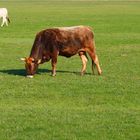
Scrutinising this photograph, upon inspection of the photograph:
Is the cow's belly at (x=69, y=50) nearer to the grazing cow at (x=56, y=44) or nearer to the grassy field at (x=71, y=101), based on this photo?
the grazing cow at (x=56, y=44)

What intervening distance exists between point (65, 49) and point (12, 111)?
6062 millimetres

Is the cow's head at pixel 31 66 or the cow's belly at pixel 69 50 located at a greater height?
the cow's belly at pixel 69 50

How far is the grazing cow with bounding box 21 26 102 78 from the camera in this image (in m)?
18.7

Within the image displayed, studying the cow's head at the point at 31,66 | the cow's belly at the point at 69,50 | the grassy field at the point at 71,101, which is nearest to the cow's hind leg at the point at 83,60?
the grassy field at the point at 71,101

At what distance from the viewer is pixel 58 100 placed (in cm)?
1470

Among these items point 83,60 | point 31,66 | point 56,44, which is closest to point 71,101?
point 31,66

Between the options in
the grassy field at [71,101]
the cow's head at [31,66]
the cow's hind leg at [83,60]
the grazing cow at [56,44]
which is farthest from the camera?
the cow's hind leg at [83,60]

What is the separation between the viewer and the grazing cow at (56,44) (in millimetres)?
18672

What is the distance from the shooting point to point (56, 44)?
1870 cm

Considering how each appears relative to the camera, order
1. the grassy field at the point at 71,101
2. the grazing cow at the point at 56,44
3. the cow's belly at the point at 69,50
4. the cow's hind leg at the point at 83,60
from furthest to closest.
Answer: the cow's hind leg at the point at 83,60 → the cow's belly at the point at 69,50 → the grazing cow at the point at 56,44 → the grassy field at the point at 71,101

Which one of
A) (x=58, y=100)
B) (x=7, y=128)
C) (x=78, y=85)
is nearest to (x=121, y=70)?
(x=78, y=85)

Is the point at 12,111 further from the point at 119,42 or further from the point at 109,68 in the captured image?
the point at 119,42

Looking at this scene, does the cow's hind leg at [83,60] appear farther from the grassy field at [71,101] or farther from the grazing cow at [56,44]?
the grazing cow at [56,44]

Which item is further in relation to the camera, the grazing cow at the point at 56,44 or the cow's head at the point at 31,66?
the grazing cow at the point at 56,44
